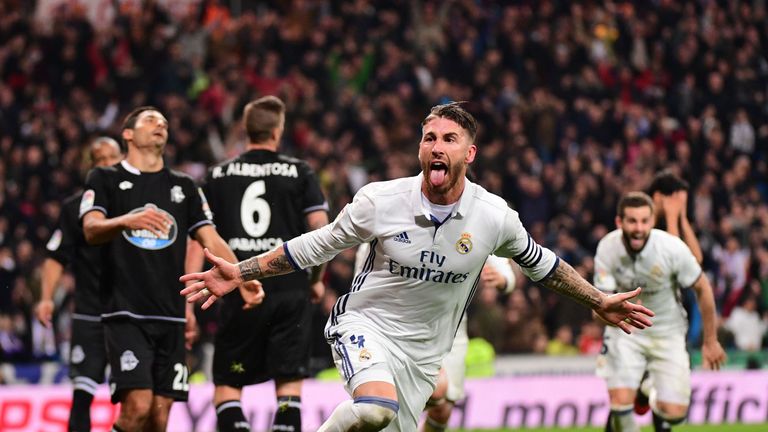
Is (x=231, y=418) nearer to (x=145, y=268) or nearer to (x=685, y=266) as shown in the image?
(x=145, y=268)

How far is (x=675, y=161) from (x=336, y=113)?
19.9 feet

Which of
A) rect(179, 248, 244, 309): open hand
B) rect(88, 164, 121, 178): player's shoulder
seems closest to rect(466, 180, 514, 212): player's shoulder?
rect(179, 248, 244, 309): open hand

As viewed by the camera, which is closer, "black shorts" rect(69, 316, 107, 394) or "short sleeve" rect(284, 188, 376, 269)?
"short sleeve" rect(284, 188, 376, 269)

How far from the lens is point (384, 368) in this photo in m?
6.85

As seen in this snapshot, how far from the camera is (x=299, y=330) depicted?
355 inches

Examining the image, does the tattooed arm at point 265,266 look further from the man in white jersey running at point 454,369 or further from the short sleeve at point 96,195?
the man in white jersey running at point 454,369

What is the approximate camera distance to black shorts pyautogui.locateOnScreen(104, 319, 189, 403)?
827cm

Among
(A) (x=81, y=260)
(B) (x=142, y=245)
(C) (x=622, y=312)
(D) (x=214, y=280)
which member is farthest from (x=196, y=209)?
(C) (x=622, y=312)

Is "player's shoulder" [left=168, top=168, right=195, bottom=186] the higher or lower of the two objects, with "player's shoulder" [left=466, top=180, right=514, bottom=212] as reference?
higher

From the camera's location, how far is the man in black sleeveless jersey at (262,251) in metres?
8.91

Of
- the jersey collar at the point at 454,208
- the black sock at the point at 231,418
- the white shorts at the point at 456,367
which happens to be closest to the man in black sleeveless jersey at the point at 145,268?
the black sock at the point at 231,418

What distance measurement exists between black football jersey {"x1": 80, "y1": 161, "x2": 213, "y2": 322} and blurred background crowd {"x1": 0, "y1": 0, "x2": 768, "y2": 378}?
904 centimetres

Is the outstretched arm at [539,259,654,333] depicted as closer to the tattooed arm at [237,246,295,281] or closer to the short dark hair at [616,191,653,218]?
the tattooed arm at [237,246,295,281]

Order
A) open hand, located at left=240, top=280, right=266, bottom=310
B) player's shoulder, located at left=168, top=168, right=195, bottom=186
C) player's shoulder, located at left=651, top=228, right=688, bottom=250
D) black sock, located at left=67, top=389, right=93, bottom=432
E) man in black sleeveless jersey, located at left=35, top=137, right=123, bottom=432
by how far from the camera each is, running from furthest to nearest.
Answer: player's shoulder, located at left=651, top=228, right=688, bottom=250, man in black sleeveless jersey, located at left=35, top=137, right=123, bottom=432, black sock, located at left=67, top=389, right=93, bottom=432, player's shoulder, located at left=168, top=168, right=195, bottom=186, open hand, located at left=240, top=280, right=266, bottom=310
